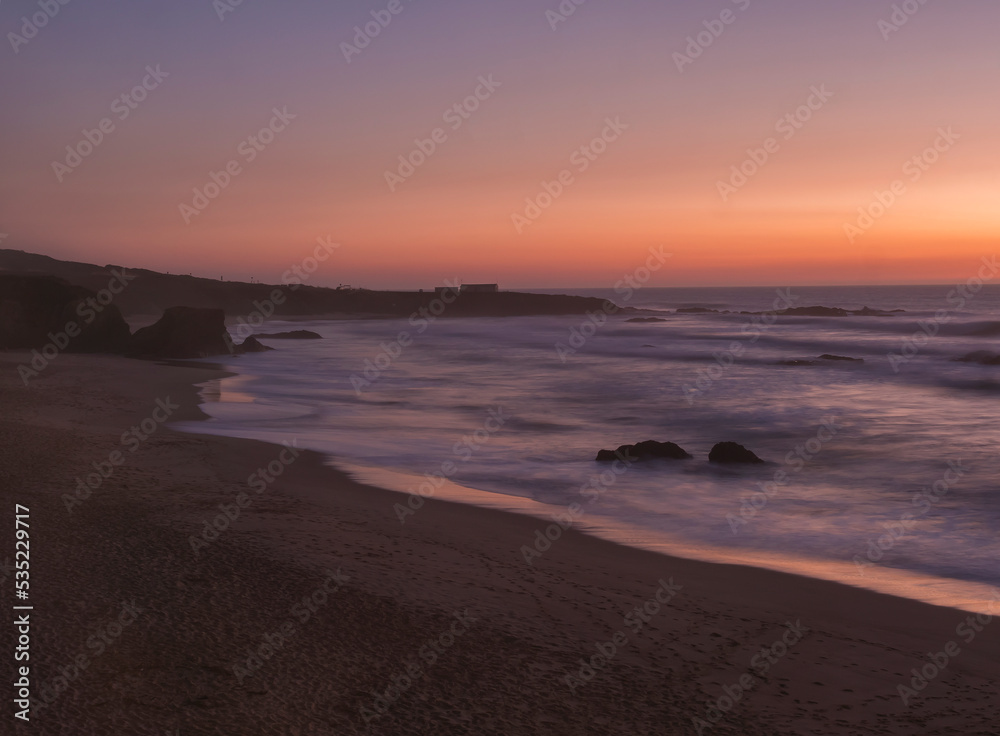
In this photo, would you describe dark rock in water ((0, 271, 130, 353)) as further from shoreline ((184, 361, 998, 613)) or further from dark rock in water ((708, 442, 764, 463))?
dark rock in water ((708, 442, 764, 463))

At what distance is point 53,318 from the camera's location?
3394cm

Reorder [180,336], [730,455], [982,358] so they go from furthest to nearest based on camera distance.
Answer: [982,358]
[180,336]
[730,455]

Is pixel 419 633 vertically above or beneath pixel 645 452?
above

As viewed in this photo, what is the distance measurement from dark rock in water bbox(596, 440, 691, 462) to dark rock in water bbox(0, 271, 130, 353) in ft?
87.6

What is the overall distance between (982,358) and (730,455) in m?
36.0

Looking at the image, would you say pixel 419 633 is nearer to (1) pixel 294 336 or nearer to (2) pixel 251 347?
(2) pixel 251 347

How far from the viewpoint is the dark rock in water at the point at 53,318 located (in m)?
33.2

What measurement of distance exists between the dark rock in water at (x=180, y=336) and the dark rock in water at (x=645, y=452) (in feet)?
82.1

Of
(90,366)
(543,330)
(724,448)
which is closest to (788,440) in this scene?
(724,448)

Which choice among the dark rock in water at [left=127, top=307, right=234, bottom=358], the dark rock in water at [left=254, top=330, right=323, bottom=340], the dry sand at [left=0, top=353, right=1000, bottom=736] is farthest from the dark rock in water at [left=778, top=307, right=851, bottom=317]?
the dry sand at [left=0, top=353, right=1000, bottom=736]

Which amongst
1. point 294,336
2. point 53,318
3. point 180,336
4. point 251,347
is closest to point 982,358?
point 251,347

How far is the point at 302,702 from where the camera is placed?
16.2ft

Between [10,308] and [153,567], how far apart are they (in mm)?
31924

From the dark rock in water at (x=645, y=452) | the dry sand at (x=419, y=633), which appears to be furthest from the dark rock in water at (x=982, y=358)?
the dry sand at (x=419, y=633)
